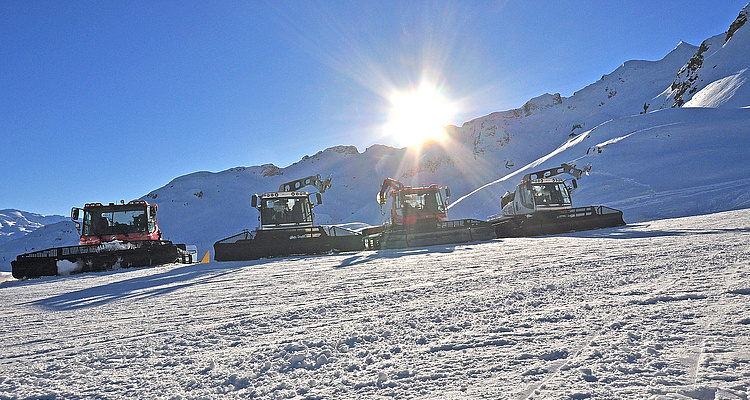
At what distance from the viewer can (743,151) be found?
2428 cm

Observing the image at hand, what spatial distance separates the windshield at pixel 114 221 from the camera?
41.5 ft

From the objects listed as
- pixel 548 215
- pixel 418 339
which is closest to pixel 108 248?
pixel 418 339

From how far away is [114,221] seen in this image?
42.7 feet

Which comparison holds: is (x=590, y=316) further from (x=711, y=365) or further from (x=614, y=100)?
(x=614, y=100)

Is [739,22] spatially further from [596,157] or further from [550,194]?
[550,194]

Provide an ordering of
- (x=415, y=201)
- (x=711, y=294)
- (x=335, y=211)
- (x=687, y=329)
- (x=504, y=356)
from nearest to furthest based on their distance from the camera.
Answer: (x=504, y=356), (x=687, y=329), (x=711, y=294), (x=415, y=201), (x=335, y=211)

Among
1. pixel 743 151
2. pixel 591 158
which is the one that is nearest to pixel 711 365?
pixel 743 151

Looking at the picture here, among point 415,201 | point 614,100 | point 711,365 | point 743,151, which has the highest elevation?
point 614,100

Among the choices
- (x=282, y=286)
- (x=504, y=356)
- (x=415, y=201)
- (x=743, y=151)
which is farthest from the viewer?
(x=743, y=151)

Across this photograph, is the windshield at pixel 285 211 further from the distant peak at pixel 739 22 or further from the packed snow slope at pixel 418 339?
the distant peak at pixel 739 22

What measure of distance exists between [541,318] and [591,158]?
33719 mm

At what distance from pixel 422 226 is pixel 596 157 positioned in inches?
998

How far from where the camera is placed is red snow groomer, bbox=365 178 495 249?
1319cm

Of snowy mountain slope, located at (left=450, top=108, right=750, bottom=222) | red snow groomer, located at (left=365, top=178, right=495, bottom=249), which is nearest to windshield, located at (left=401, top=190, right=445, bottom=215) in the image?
red snow groomer, located at (left=365, top=178, right=495, bottom=249)
